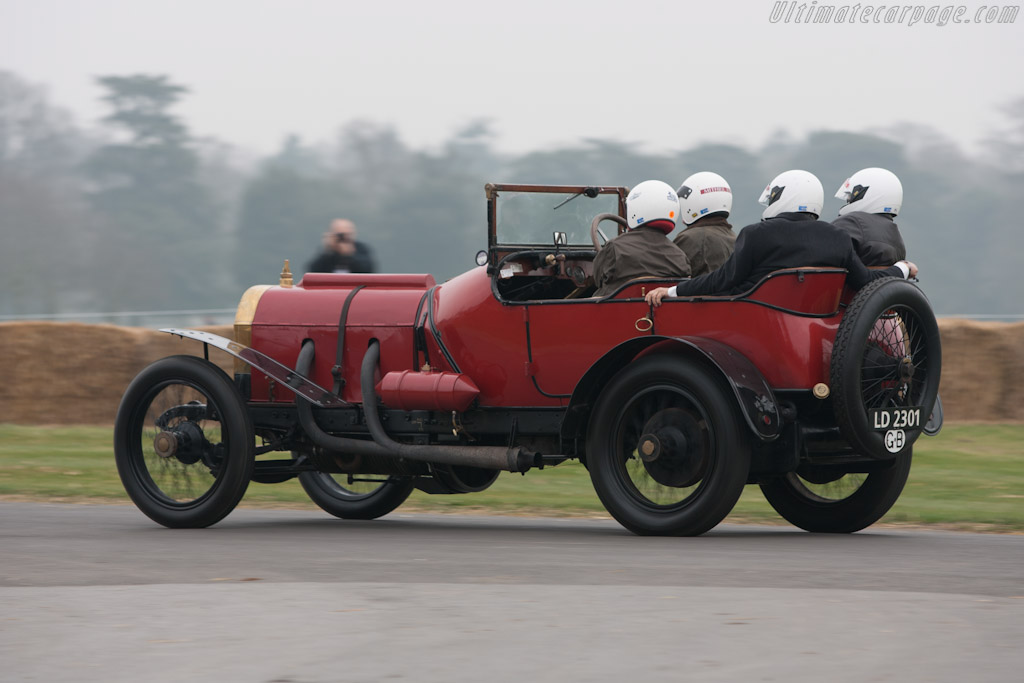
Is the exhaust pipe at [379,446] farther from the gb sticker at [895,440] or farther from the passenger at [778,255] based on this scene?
the gb sticker at [895,440]

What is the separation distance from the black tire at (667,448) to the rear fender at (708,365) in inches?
4.0

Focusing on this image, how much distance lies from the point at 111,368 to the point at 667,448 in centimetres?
1117

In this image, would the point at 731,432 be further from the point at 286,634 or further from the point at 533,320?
the point at 286,634

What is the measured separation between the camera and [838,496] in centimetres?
809

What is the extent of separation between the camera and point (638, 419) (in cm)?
740

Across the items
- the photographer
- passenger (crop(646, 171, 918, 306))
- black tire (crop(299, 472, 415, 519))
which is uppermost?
the photographer

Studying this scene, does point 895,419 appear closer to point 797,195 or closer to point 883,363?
point 883,363

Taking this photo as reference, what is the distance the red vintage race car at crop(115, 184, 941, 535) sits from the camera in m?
7.03

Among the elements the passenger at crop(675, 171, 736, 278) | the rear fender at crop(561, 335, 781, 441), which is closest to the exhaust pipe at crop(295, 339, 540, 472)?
the rear fender at crop(561, 335, 781, 441)

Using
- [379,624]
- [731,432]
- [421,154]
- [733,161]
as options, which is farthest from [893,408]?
[421,154]

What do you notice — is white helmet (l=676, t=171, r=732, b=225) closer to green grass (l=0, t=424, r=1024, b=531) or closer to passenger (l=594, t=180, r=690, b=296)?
passenger (l=594, t=180, r=690, b=296)

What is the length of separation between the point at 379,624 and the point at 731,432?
2.59 m

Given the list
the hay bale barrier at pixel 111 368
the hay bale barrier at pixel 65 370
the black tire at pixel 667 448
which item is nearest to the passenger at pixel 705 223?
the black tire at pixel 667 448

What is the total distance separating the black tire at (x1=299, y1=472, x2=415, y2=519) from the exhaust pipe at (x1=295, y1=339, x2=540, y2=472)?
0.80 m
